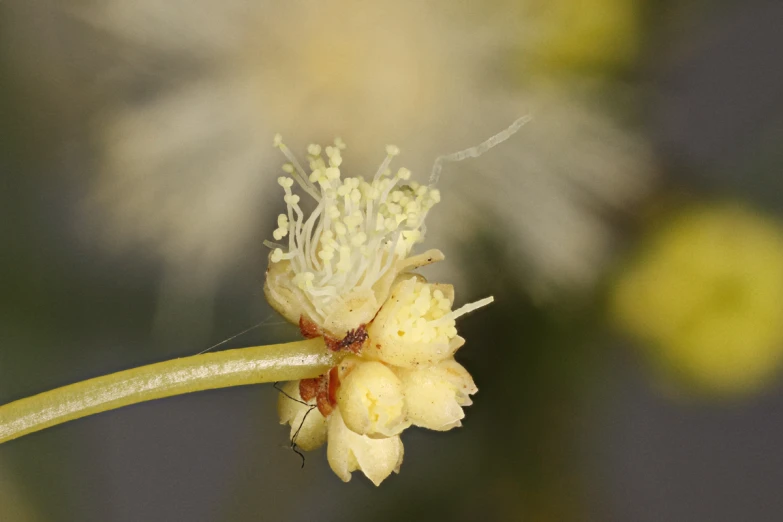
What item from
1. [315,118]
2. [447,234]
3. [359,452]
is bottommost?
[359,452]

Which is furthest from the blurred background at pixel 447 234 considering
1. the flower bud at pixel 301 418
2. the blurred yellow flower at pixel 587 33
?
the flower bud at pixel 301 418

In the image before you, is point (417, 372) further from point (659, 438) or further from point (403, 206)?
point (659, 438)

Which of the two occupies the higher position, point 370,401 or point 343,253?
point 343,253

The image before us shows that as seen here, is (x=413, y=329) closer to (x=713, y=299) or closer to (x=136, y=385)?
(x=136, y=385)

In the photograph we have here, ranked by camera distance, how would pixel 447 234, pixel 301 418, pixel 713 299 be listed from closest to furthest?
pixel 301 418, pixel 713 299, pixel 447 234

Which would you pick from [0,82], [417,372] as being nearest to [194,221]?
[0,82]

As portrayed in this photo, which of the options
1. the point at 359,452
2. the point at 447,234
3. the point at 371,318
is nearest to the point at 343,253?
the point at 371,318

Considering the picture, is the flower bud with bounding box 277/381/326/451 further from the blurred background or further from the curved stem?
the blurred background

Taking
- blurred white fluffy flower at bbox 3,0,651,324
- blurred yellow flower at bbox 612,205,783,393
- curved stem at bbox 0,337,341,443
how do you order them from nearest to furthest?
curved stem at bbox 0,337,341,443, blurred yellow flower at bbox 612,205,783,393, blurred white fluffy flower at bbox 3,0,651,324

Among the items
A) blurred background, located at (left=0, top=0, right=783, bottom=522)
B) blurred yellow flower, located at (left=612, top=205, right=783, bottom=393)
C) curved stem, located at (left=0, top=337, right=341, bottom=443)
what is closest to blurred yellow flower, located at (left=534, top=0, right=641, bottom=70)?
blurred background, located at (left=0, top=0, right=783, bottom=522)
